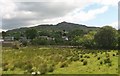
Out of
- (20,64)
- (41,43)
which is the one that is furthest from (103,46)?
(20,64)

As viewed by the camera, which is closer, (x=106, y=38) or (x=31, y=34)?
(x=106, y=38)

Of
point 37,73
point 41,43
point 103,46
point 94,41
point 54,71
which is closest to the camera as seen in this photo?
point 37,73

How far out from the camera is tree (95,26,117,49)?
74650 mm

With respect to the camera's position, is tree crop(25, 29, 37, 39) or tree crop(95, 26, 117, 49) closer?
tree crop(95, 26, 117, 49)

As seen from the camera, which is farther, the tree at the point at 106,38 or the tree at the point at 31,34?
the tree at the point at 31,34

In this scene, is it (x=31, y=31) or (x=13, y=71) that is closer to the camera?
(x=13, y=71)

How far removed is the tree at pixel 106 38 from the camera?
245ft

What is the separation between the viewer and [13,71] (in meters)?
18.7

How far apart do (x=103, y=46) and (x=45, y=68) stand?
58054mm

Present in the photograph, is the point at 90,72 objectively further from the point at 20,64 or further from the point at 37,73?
the point at 20,64

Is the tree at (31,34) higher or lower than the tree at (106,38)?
higher

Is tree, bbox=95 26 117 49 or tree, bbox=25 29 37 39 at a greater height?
tree, bbox=25 29 37 39

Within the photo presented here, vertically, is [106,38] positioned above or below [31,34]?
below

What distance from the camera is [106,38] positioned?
75.4 metres
